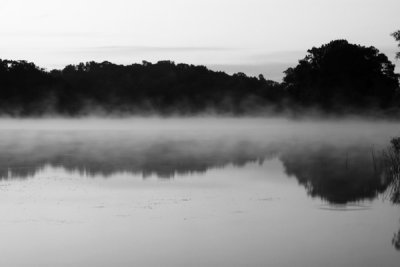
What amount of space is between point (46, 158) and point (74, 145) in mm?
8953

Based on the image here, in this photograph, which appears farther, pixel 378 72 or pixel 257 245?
pixel 378 72

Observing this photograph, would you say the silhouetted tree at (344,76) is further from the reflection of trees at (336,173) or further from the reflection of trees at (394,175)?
the reflection of trees at (394,175)

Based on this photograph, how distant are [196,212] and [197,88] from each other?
3199 inches

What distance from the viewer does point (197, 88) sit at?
96500 mm

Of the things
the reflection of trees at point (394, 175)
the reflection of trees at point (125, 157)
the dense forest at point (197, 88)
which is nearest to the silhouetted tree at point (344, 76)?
the dense forest at point (197, 88)

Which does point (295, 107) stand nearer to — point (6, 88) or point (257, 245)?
point (6, 88)

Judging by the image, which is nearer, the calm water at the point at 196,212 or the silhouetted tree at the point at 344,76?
the calm water at the point at 196,212

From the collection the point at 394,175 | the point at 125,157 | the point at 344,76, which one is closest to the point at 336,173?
the point at 394,175

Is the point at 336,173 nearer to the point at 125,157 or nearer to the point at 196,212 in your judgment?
the point at 196,212

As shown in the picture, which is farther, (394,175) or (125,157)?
(125,157)

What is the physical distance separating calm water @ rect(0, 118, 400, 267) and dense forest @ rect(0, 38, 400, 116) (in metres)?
35.7

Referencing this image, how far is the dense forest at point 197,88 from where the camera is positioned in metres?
63.7

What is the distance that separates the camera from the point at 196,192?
61.7 feet

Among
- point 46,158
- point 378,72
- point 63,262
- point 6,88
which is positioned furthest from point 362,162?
point 6,88
